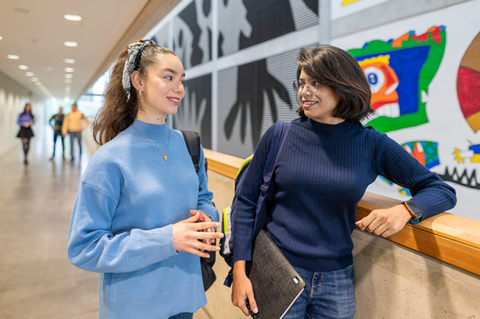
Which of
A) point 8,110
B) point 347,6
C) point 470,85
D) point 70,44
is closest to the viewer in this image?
point 470,85

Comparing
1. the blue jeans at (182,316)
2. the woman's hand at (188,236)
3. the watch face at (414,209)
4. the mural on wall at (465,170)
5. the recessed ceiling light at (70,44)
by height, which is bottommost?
the blue jeans at (182,316)

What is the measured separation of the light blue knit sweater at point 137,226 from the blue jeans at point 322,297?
42 centimetres

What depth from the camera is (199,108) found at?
471cm

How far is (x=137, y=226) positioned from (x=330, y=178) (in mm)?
742

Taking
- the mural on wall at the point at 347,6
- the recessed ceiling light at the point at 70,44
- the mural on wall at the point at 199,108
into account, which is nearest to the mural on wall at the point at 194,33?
the mural on wall at the point at 199,108

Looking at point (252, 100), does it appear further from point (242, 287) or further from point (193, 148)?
point (242, 287)

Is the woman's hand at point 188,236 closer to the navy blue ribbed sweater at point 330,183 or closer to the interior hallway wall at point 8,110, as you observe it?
the navy blue ribbed sweater at point 330,183

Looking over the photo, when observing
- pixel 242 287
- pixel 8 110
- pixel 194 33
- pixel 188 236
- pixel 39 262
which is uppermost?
pixel 194 33

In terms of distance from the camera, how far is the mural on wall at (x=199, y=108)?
439 centimetres

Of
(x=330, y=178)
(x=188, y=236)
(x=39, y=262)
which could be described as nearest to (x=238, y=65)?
(x=330, y=178)

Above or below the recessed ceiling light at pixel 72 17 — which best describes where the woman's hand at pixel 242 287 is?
below

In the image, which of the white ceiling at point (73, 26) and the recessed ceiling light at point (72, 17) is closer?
the white ceiling at point (73, 26)

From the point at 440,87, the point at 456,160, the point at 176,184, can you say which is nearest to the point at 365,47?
the point at 440,87

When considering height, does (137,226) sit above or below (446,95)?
below
